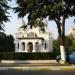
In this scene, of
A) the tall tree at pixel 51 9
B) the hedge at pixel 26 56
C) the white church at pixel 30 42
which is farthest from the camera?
the white church at pixel 30 42

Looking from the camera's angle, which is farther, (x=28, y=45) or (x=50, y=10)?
(x=28, y=45)

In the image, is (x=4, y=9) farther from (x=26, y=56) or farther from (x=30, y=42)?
(x=30, y=42)

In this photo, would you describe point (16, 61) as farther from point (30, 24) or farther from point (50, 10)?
point (50, 10)

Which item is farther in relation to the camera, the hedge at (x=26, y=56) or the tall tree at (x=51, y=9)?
the hedge at (x=26, y=56)

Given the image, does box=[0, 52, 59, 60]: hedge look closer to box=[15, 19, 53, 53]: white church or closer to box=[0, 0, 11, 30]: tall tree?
box=[0, 0, 11, 30]: tall tree

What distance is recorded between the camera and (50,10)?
3894cm

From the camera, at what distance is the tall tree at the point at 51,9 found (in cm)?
3906

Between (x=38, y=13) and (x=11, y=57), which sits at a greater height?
(x=38, y=13)

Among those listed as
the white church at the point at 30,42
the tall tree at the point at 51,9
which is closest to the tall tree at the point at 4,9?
the tall tree at the point at 51,9

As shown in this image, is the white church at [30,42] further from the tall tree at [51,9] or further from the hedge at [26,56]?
the tall tree at [51,9]

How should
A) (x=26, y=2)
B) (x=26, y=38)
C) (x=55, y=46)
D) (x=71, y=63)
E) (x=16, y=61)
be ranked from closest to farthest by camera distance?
(x=71, y=63), (x=26, y=2), (x=16, y=61), (x=26, y=38), (x=55, y=46)

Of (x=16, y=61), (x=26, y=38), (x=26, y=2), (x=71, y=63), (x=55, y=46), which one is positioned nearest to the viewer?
(x=71, y=63)

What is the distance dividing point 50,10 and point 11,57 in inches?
630

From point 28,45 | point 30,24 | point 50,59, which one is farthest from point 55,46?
point 30,24
